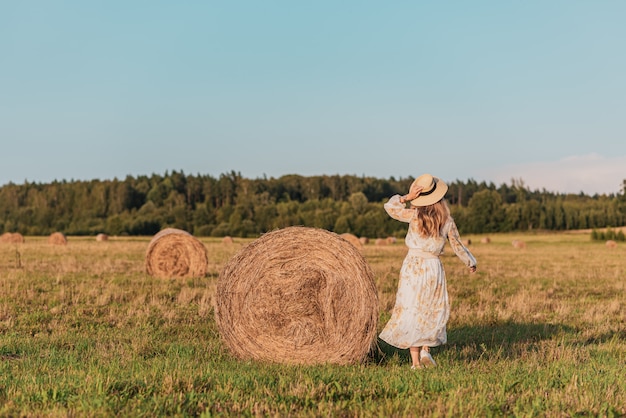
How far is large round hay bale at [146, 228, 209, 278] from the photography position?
814 inches

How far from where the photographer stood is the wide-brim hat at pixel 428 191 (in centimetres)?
821

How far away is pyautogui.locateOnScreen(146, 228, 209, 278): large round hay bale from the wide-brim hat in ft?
43.4

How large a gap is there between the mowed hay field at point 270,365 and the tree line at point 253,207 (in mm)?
55610

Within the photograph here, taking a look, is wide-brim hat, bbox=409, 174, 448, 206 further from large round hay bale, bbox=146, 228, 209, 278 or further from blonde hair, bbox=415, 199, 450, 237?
large round hay bale, bbox=146, 228, 209, 278

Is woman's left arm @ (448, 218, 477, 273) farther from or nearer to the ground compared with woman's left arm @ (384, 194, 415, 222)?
nearer to the ground

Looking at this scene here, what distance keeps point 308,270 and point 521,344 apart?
323 cm

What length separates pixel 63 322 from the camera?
11336 millimetres

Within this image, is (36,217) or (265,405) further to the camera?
(36,217)

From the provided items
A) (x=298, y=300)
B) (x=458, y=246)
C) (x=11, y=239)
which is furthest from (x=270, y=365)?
(x=11, y=239)

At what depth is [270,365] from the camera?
828cm

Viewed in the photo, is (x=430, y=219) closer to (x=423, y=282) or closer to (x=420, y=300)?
(x=423, y=282)

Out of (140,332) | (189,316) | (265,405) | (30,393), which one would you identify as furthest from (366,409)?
(189,316)

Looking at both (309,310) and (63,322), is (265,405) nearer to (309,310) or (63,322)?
(309,310)

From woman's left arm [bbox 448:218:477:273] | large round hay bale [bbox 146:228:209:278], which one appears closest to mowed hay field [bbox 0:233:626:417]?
woman's left arm [bbox 448:218:477:273]
